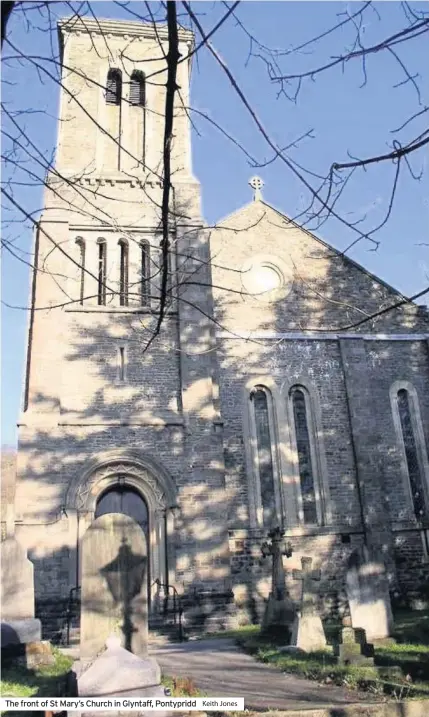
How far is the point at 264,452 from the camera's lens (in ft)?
49.8

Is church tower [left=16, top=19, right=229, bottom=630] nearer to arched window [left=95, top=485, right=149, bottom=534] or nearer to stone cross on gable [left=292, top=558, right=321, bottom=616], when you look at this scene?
arched window [left=95, top=485, right=149, bottom=534]

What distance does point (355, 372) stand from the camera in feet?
52.9

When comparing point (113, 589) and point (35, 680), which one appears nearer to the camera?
point (113, 589)

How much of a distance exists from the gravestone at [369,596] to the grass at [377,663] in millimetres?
245

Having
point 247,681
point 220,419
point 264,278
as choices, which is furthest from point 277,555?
point 264,278

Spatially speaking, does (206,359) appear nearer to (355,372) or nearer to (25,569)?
(355,372)

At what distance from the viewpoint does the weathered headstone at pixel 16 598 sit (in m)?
8.25

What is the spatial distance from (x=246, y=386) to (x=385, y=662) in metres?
8.79

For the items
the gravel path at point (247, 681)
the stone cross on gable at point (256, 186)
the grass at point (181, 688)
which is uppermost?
the stone cross on gable at point (256, 186)

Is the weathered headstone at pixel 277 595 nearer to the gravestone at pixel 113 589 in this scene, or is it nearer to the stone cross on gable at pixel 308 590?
the stone cross on gable at pixel 308 590

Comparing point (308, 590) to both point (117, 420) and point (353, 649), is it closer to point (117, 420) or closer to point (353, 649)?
point (353, 649)

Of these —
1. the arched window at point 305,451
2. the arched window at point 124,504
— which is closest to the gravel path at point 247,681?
the arched window at point 124,504

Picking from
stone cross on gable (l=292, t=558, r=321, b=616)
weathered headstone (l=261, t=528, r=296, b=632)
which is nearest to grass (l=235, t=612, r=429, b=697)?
weathered headstone (l=261, t=528, r=296, b=632)
